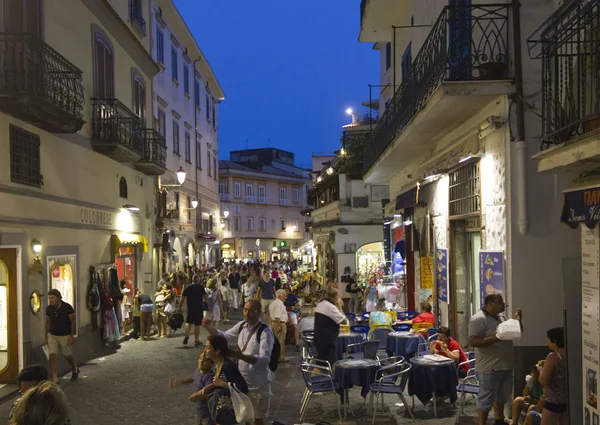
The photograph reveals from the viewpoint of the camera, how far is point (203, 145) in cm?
3584

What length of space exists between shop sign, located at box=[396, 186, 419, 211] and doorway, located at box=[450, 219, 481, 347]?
2.65m

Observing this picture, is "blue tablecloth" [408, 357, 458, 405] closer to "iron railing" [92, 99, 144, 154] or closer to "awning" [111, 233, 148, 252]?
"iron railing" [92, 99, 144, 154]

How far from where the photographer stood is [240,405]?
5996mm

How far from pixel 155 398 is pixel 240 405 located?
5107 millimetres

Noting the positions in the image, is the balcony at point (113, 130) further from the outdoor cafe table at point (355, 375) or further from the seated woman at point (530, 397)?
the seated woman at point (530, 397)

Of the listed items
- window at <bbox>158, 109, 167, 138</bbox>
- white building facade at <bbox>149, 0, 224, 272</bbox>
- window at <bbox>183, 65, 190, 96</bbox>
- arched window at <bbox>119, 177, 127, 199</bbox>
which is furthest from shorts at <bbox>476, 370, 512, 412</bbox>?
Result: window at <bbox>183, 65, 190, 96</bbox>

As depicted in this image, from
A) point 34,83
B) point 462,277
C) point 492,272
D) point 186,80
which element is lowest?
point 462,277

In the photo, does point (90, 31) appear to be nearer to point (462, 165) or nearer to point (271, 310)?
point (271, 310)

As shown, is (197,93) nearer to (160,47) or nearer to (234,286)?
(160,47)

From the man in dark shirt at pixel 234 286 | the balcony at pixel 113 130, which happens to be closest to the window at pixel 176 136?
the man in dark shirt at pixel 234 286

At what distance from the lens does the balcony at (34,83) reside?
10.3 metres

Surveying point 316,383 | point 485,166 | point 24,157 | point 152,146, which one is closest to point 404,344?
point 316,383

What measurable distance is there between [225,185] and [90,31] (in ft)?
164

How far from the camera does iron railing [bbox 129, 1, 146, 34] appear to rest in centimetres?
1892
